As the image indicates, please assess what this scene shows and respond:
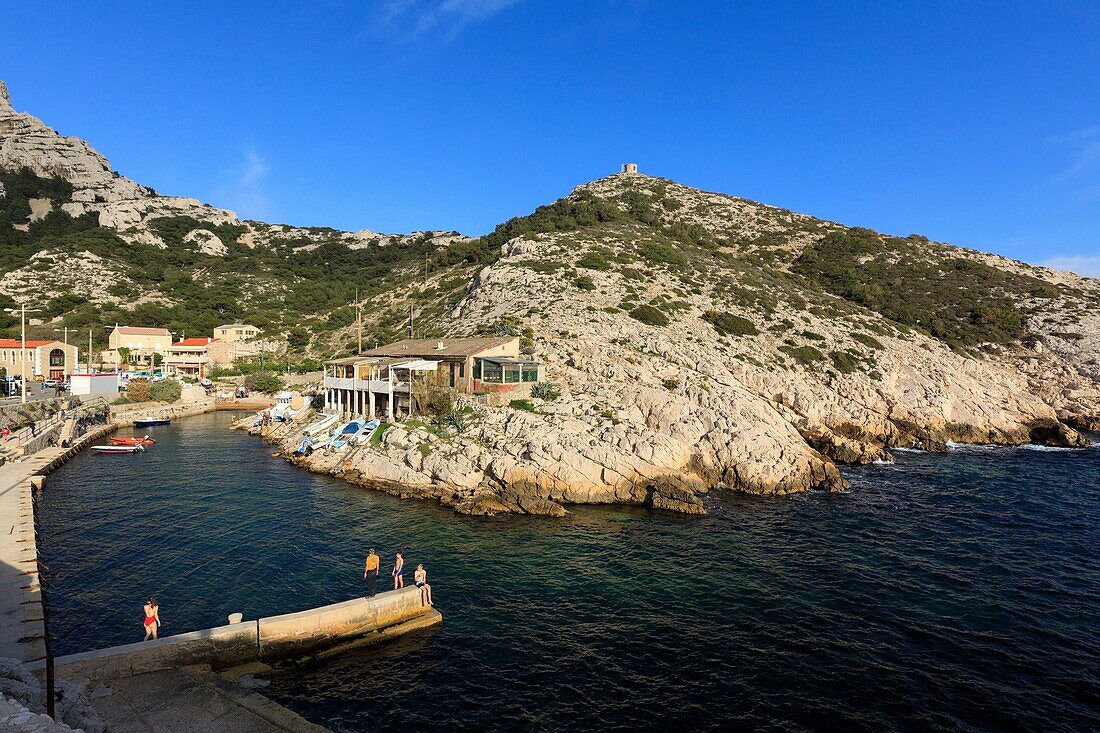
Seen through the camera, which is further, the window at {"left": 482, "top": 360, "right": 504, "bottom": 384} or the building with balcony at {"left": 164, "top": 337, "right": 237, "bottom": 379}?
the building with balcony at {"left": 164, "top": 337, "right": 237, "bottom": 379}

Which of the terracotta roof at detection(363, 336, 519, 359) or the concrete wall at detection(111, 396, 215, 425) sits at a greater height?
the terracotta roof at detection(363, 336, 519, 359)

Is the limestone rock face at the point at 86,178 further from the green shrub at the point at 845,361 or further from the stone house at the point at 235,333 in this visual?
the green shrub at the point at 845,361

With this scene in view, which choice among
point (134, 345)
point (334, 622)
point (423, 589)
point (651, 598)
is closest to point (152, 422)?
point (134, 345)

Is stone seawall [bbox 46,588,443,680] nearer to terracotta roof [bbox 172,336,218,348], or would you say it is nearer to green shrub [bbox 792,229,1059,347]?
green shrub [bbox 792,229,1059,347]

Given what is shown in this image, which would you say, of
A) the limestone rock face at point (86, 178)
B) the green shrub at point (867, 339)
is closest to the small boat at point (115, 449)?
the green shrub at point (867, 339)

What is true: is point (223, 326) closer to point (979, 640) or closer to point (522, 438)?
point (522, 438)

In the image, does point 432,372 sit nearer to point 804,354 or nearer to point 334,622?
point 334,622

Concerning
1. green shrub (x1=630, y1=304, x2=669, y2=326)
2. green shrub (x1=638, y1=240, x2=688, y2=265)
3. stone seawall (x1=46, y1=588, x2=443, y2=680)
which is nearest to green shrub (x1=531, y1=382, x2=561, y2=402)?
green shrub (x1=630, y1=304, x2=669, y2=326)
